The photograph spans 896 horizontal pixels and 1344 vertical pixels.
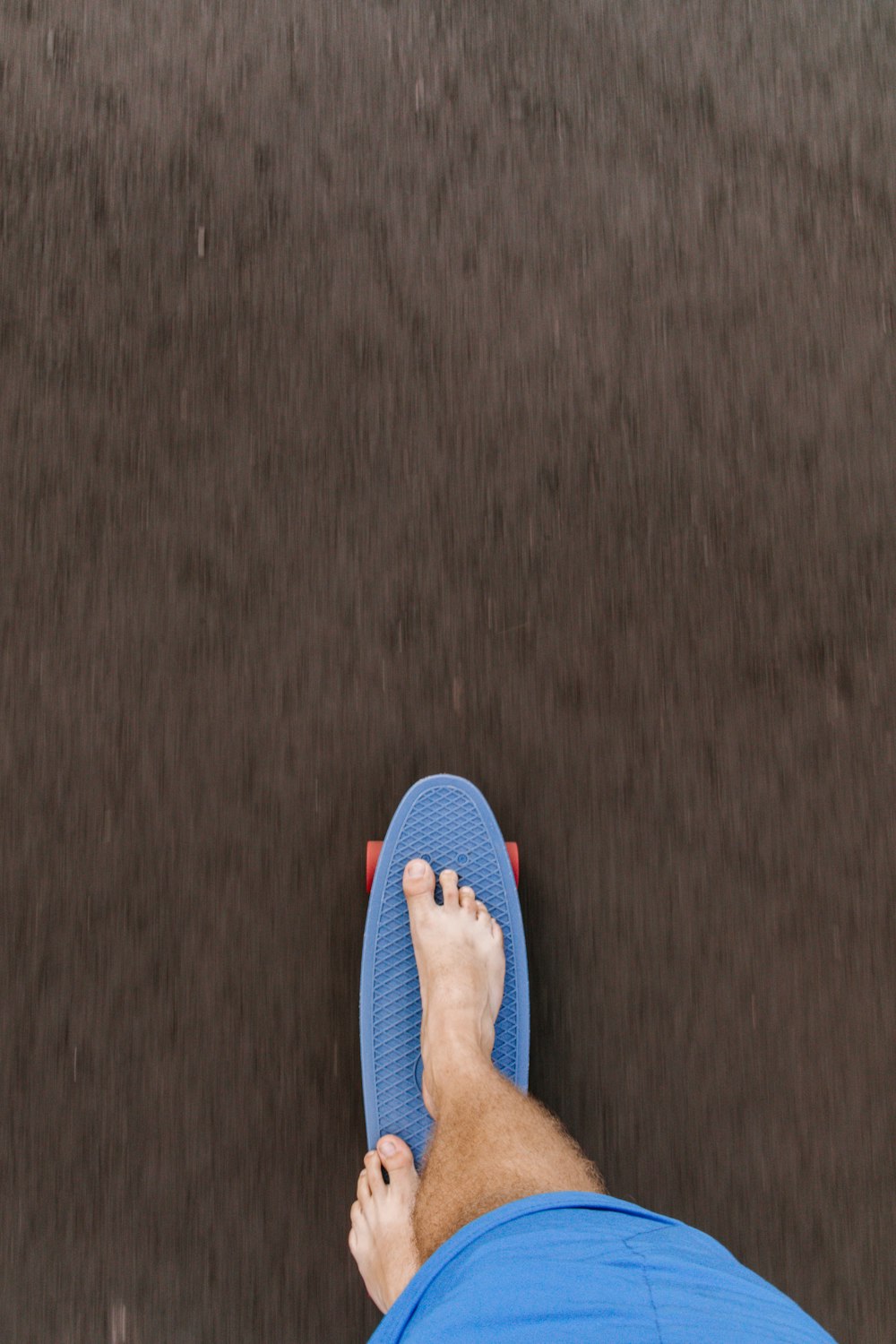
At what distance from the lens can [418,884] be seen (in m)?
0.92

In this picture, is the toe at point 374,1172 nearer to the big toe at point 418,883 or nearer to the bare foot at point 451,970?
the bare foot at point 451,970

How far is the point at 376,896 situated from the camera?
0.92 m

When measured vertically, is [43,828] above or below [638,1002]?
above

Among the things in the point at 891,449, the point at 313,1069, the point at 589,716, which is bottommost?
the point at 313,1069

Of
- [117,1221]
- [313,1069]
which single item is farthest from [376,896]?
[117,1221]

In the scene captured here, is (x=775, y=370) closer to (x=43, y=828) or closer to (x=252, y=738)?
(x=252, y=738)

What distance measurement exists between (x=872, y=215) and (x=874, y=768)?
645 mm

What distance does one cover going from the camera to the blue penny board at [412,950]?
0.90 m

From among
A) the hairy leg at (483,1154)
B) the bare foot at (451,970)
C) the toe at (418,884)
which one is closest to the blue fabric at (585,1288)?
the hairy leg at (483,1154)

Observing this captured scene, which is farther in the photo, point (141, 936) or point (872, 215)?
point (872, 215)

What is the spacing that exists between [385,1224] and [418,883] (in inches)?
12.7

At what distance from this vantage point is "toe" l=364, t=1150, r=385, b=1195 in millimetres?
873

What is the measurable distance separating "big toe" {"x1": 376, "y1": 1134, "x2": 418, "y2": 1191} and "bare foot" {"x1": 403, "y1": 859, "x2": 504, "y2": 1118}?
0.17ft

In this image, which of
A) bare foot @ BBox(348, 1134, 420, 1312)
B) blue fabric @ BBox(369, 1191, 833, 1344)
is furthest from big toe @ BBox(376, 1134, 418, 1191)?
blue fabric @ BBox(369, 1191, 833, 1344)
